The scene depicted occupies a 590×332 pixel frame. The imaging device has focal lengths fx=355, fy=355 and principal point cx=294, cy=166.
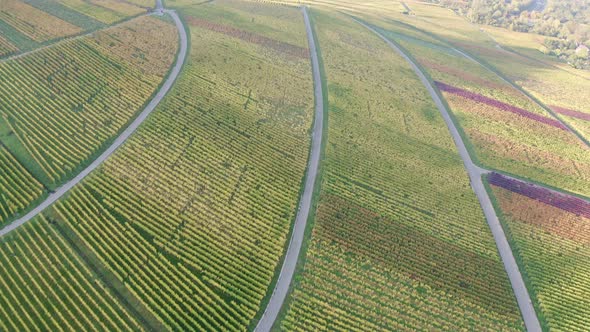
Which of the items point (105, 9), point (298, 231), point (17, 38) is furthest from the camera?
point (105, 9)

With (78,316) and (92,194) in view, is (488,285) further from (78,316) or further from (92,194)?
(92,194)

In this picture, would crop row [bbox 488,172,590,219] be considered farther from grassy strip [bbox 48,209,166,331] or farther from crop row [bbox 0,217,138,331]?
crop row [bbox 0,217,138,331]

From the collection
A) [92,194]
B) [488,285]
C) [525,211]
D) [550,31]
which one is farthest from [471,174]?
[550,31]

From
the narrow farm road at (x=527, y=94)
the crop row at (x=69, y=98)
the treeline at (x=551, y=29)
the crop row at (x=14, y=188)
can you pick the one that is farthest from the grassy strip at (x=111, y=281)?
the treeline at (x=551, y=29)

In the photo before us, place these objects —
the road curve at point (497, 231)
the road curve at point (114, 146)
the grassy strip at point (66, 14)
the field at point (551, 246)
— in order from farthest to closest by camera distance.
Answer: the grassy strip at point (66, 14), the field at point (551, 246), the road curve at point (497, 231), the road curve at point (114, 146)

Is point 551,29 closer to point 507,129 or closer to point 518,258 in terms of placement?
point 507,129

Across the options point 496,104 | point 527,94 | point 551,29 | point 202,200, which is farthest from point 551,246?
point 551,29

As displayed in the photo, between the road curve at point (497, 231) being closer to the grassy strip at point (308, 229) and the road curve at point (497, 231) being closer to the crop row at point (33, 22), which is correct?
the grassy strip at point (308, 229)
